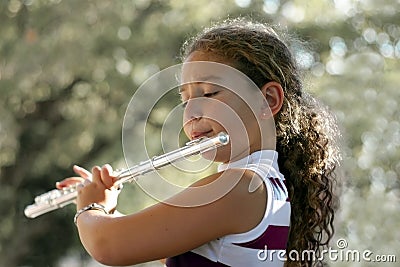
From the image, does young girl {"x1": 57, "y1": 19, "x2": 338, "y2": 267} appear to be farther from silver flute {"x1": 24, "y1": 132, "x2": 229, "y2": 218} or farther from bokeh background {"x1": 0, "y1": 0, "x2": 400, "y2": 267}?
bokeh background {"x1": 0, "y1": 0, "x2": 400, "y2": 267}

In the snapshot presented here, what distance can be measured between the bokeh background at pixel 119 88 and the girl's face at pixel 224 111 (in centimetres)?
164

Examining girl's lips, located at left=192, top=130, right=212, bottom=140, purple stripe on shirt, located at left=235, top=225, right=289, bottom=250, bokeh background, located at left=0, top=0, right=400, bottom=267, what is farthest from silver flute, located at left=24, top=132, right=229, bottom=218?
bokeh background, located at left=0, top=0, right=400, bottom=267

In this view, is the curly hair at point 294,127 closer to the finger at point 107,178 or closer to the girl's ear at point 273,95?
the girl's ear at point 273,95

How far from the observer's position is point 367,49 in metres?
2.96

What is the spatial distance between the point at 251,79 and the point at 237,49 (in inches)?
1.7

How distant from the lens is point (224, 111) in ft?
2.99

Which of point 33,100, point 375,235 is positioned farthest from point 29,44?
point 375,235

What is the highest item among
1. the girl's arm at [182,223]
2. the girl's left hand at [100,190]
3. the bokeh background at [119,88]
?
the bokeh background at [119,88]

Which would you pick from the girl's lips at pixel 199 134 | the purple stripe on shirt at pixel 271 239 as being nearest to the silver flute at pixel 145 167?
the girl's lips at pixel 199 134

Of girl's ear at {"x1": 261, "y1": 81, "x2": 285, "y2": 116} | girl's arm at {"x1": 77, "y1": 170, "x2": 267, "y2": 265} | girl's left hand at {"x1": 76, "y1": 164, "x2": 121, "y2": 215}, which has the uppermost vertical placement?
girl's ear at {"x1": 261, "y1": 81, "x2": 285, "y2": 116}

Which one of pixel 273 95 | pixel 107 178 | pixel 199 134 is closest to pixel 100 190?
pixel 107 178

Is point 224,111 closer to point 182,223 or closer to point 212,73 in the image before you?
point 212,73

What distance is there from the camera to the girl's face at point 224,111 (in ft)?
2.99

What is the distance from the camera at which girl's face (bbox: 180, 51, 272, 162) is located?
912 millimetres
